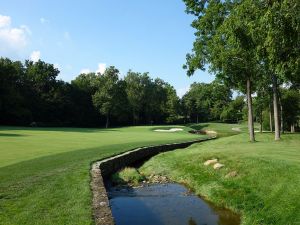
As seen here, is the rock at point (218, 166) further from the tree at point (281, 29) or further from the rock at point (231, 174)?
the tree at point (281, 29)

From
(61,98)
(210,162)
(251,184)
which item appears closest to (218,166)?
(210,162)

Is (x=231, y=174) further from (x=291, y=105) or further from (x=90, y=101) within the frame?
(x=90, y=101)

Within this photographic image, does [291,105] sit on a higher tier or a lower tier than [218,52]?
lower

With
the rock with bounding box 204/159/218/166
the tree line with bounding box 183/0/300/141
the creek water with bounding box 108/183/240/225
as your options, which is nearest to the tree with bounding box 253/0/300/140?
the tree line with bounding box 183/0/300/141

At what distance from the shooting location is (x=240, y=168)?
57.3 feet

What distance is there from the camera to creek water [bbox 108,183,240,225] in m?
12.5

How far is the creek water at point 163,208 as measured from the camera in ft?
40.9

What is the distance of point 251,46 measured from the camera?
18.3 meters

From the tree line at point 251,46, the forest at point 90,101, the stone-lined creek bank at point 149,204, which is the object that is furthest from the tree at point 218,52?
the forest at point 90,101

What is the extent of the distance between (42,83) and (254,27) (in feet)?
262

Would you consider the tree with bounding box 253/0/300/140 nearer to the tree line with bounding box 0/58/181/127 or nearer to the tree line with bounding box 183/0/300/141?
the tree line with bounding box 183/0/300/141

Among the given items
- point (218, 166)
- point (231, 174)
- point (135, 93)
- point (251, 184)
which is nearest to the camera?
point (251, 184)

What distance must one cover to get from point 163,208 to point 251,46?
866 cm

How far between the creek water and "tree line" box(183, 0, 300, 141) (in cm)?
591
